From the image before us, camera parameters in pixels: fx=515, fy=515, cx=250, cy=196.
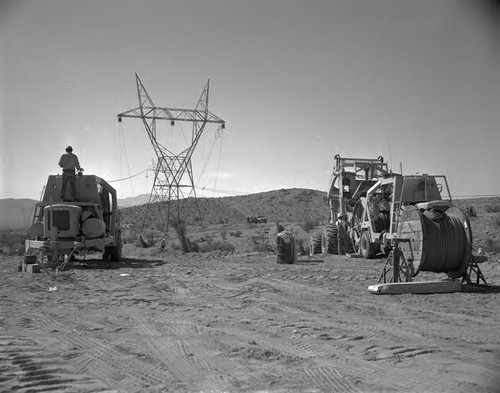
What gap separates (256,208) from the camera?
82.2 meters

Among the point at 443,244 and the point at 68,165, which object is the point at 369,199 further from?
the point at 68,165

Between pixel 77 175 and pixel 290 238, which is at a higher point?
pixel 77 175

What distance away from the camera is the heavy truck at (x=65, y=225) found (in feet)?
53.2

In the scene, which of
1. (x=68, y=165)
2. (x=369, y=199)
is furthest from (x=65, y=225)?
(x=369, y=199)

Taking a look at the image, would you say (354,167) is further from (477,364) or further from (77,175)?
(477,364)

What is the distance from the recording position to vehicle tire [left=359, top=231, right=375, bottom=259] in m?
18.2

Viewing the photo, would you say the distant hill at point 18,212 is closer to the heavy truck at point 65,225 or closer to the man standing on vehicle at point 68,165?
the heavy truck at point 65,225

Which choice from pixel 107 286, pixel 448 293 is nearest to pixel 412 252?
pixel 448 293

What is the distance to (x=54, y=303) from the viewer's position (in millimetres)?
9398

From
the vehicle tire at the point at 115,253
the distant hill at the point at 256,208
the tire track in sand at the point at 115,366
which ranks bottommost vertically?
the tire track in sand at the point at 115,366

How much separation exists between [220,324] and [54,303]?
3.71 metres

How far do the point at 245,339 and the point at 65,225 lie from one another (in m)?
11.8

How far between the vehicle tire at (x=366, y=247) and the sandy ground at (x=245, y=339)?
6.54 metres

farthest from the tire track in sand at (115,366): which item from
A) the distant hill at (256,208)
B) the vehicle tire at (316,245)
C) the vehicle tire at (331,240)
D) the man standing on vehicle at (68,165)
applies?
the distant hill at (256,208)
